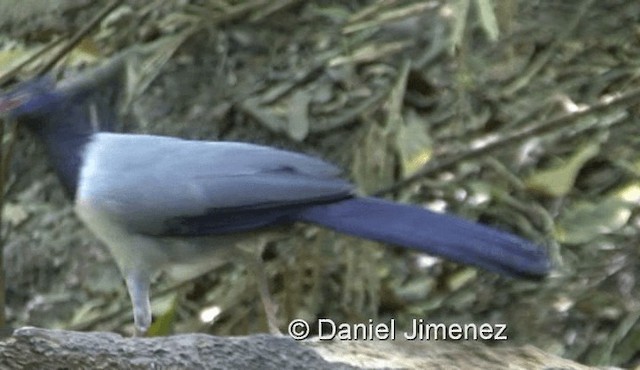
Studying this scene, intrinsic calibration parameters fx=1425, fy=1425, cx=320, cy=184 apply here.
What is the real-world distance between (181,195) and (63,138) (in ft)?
0.85

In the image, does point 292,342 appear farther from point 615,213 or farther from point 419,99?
point 419,99

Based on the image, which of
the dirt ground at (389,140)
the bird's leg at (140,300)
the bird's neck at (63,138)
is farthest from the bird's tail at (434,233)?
the dirt ground at (389,140)

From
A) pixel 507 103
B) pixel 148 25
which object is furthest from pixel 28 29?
pixel 507 103

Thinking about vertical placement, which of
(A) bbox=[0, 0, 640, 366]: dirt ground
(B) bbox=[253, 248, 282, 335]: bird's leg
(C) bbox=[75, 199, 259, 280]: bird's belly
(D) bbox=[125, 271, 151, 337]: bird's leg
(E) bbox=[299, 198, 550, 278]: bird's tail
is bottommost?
(A) bbox=[0, 0, 640, 366]: dirt ground

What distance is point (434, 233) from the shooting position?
7.07 ft

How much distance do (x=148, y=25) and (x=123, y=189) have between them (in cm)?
187

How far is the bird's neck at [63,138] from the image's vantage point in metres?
2.42

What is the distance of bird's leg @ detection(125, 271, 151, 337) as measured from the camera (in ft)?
7.66

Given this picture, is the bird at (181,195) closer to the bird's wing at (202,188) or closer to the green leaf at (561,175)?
the bird's wing at (202,188)

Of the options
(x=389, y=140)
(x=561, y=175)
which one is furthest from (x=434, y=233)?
(x=561, y=175)

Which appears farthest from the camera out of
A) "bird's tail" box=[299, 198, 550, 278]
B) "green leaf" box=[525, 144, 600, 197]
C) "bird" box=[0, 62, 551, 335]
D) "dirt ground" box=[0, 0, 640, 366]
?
"green leaf" box=[525, 144, 600, 197]

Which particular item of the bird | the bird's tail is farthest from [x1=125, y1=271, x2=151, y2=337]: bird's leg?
the bird's tail

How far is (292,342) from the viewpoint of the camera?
202cm

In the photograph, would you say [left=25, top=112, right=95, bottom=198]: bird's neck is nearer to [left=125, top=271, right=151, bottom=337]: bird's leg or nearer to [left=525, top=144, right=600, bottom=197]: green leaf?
[left=125, top=271, right=151, bottom=337]: bird's leg
